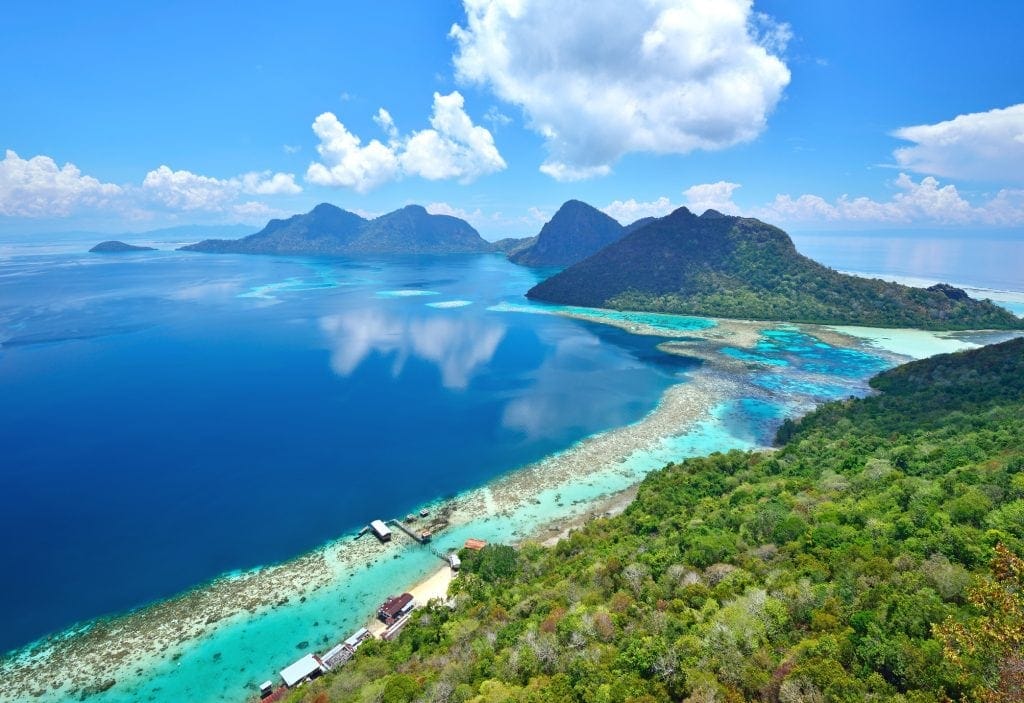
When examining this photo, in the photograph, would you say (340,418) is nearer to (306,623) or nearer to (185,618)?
(185,618)

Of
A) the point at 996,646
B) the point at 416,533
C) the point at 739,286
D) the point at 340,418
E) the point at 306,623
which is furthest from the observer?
the point at 739,286

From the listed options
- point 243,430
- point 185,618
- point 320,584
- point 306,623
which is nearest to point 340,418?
point 243,430

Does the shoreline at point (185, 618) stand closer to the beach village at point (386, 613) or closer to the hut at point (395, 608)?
the beach village at point (386, 613)

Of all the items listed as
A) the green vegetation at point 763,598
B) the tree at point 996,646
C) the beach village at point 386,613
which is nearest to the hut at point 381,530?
the beach village at point 386,613

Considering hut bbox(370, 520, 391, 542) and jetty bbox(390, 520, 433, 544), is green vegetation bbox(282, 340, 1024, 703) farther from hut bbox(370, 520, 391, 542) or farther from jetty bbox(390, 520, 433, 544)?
hut bbox(370, 520, 391, 542)

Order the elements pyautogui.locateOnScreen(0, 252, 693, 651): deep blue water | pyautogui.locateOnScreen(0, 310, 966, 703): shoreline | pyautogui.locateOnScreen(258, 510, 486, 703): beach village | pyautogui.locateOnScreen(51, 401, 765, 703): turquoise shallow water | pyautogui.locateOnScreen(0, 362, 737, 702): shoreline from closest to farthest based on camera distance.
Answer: pyautogui.locateOnScreen(258, 510, 486, 703): beach village → pyautogui.locateOnScreen(51, 401, 765, 703): turquoise shallow water → pyautogui.locateOnScreen(0, 362, 737, 702): shoreline → pyautogui.locateOnScreen(0, 310, 966, 703): shoreline → pyautogui.locateOnScreen(0, 252, 693, 651): deep blue water

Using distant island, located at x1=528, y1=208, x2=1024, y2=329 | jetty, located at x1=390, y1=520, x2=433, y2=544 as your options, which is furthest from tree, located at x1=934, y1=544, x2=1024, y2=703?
distant island, located at x1=528, y1=208, x2=1024, y2=329
